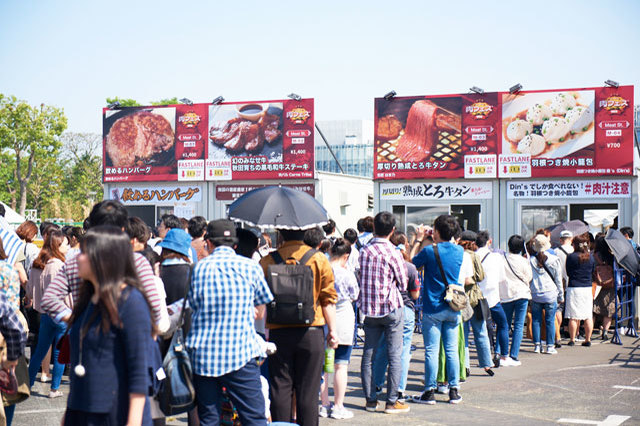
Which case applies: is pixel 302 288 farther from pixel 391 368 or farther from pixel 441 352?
pixel 441 352

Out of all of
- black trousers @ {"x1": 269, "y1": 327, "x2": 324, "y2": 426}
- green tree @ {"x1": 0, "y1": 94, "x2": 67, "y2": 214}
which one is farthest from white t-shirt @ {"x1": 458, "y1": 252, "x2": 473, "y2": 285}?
green tree @ {"x1": 0, "y1": 94, "x2": 67, "y2": 214}

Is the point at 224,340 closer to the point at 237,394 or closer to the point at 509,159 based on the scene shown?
the point at 237,394

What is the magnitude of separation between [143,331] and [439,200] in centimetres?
1719

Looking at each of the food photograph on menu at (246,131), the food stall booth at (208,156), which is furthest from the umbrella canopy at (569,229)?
the food photograph on menu at (246,131)

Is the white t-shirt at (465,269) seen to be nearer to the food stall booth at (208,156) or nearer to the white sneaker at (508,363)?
the white sneaker at (508,363)

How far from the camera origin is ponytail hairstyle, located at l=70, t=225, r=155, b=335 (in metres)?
3.36

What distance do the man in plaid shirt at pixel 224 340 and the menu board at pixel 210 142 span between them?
16895mm

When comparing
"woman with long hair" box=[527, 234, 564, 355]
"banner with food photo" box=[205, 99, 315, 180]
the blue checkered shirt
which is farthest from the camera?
"banner with food photo" box=[205, 99, 315, 180]

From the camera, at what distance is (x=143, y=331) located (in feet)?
11.2

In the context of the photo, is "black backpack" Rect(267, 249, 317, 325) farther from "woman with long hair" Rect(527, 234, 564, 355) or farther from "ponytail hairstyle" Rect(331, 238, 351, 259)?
"woman with long hair" Rect(527, 234, 564, 355)

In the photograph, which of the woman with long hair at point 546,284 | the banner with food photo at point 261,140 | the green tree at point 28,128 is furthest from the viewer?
the green tree at point 28,128

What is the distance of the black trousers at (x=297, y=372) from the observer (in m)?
5.67

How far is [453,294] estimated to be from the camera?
7875mm

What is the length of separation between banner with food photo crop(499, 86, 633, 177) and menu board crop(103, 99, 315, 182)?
575cm
